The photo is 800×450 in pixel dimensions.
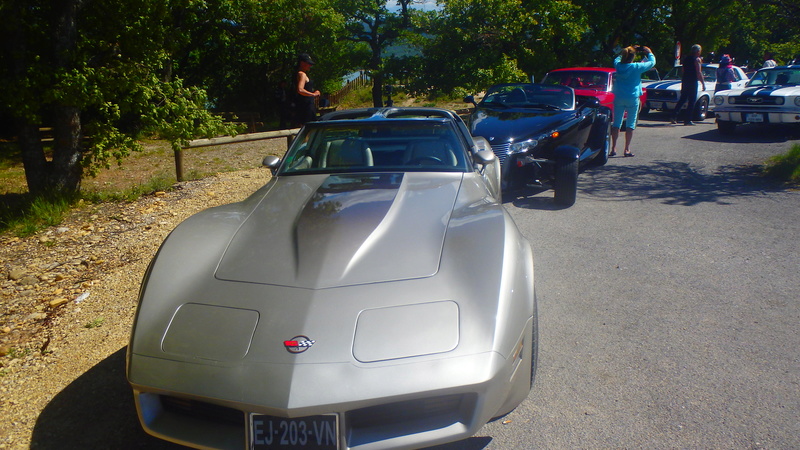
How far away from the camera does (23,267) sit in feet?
17.5

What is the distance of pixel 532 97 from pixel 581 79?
4.02m

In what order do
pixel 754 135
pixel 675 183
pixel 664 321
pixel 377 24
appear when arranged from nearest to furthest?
pixel 664 321
pixel 675 183
pixel 754 135
pixel 377 24

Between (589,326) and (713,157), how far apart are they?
785cm

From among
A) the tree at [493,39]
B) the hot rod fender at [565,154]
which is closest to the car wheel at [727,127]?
the tree at [493,39]

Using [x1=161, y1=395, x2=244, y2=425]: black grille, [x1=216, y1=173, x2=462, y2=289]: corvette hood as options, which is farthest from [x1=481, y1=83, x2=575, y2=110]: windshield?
[x1=161, y1=395, x2=244, y2=425]: black grille

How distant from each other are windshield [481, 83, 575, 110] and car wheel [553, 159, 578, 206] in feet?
6.29

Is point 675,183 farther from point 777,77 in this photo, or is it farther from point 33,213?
point 33,213

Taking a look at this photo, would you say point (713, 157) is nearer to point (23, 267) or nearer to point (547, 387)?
point (547, 387)

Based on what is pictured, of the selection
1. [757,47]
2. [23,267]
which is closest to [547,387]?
[23,267]

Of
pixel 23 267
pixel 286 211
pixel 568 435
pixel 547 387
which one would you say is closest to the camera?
pixel 568 435

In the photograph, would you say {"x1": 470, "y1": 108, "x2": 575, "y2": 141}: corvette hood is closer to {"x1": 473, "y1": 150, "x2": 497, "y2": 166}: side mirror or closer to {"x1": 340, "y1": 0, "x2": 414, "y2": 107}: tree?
{"x1": 473, "y1": 150, "x2": 497, "y2": 166}: side mirror

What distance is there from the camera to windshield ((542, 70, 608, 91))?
12.4 meters

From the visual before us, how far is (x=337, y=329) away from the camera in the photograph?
2.48 m

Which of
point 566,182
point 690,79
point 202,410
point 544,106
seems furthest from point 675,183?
point 202,410
